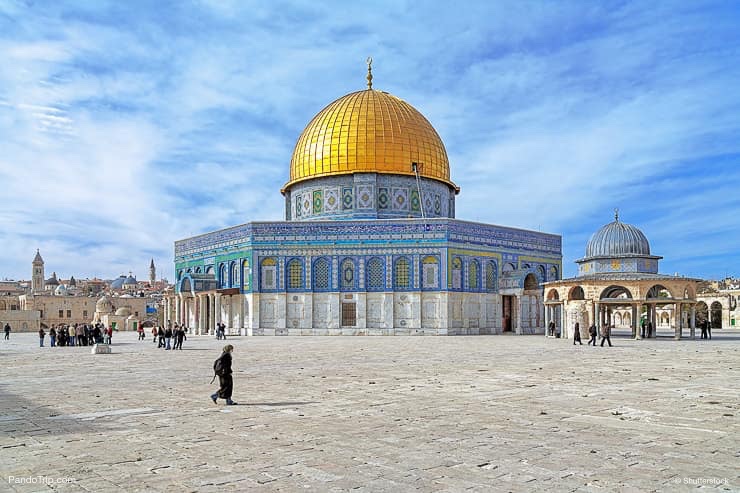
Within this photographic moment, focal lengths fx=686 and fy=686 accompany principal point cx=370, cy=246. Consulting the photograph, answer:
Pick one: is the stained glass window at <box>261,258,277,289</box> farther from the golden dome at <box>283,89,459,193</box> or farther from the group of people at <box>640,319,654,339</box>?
the group of people at <box>640,319,654,339</box>

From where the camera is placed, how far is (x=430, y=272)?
132 ft

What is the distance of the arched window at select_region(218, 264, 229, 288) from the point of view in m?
43.9

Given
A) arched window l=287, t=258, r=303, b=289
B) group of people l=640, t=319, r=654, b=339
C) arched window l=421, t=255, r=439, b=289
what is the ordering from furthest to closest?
arched window l=287, t=258, r=303, b=289, arched window l=421, t=255, r=439, b=289, group of people l=640, t=319, r=654, b=339

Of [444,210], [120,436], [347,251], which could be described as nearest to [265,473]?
[120,436]

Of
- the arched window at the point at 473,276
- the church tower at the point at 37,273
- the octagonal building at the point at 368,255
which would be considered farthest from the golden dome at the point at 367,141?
the church tower at the point at 37,273

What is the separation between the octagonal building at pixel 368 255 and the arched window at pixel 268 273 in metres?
0.06

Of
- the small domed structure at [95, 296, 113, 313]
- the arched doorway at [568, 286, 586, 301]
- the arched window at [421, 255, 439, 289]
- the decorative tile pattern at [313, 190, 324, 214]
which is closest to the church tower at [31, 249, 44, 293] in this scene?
the small domed structure at [95, 296, 113, 313]

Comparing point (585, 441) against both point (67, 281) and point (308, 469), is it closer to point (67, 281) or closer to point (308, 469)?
point (308, 469)

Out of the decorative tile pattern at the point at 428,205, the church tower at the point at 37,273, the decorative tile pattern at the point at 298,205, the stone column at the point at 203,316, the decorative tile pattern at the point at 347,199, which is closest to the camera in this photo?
the decorative tile pattern at the point at 347,199

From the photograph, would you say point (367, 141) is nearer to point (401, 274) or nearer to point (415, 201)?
point (415, 201)

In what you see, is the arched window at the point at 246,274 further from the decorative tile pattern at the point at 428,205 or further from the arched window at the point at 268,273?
the decorative tile pattern at the point at 428,205

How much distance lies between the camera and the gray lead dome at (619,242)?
140 ft

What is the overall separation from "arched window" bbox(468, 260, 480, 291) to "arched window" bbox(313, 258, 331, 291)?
849 cm

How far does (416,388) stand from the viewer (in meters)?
12.9
